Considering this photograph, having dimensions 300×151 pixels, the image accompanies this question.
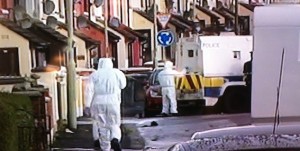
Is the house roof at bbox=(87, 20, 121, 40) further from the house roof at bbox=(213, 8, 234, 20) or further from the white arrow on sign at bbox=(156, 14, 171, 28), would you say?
the house roof at bbox=(213, 8, 234, 20)

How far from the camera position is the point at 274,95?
165 inches

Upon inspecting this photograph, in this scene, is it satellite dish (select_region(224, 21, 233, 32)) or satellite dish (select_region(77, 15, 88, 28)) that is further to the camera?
satellite dish (select_region(77, 15, 88, 28))

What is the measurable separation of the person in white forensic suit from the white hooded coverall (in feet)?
1.03

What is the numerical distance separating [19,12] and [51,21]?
0.27 meters

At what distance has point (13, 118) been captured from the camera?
214 inches

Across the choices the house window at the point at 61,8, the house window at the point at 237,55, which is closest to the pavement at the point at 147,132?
the house window at the point at 237,55

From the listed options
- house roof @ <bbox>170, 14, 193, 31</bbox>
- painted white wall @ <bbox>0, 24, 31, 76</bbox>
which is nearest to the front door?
painted white wall @ <bbox>0, 24, 31, 76</bbox>

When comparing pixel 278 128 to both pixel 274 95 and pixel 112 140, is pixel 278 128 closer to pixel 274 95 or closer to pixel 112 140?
pixel 274 95

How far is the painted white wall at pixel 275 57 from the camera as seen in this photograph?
4.23 metres

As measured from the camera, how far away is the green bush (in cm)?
527

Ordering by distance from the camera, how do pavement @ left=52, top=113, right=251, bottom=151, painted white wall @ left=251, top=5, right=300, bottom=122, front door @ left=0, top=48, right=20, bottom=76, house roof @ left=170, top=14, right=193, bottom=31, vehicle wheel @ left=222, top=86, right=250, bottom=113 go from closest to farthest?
painted white wall @ left=251, top=5, right=300, bottom=122, vehicle wheel @ left=222, top=86, right=250, bottom=113, pavement @ left=52, top=113, right=251, bottom=151, house roof @ left=170, top=14, right=193, bottom=31, front door @ left=0, top=48, right=20, bottom=76

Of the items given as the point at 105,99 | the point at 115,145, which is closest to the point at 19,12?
the point at 105,99

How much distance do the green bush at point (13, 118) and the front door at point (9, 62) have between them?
0.21 m

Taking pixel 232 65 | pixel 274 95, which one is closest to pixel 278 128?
pixel 274 95
